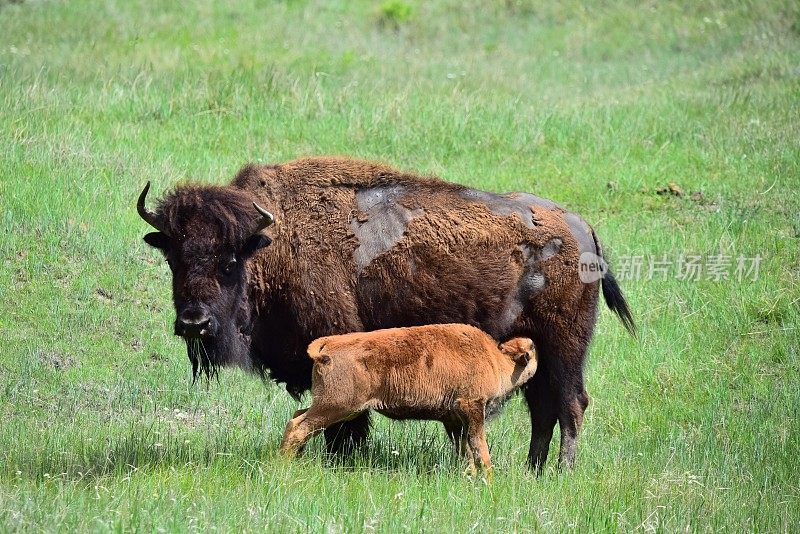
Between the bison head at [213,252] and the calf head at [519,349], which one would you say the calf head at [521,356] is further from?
the bison head at [213,252]

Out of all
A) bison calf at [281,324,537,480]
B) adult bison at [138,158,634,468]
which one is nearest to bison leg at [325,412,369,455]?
adult bison at [138,158,634,468]

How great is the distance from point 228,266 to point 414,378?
1.50m

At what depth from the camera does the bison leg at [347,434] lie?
7.93m

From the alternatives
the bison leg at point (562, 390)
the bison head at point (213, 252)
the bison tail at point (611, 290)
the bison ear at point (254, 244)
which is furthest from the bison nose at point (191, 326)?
the bison tail at point (611, 290)

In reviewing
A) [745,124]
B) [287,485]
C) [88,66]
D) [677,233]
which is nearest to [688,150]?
[745,124]

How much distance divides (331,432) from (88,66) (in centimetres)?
1056

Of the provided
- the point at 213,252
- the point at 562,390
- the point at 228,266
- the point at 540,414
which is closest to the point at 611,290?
the point at 562,390

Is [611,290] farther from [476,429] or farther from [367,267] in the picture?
[367,267]

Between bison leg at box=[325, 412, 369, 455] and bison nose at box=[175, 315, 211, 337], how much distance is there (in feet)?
4.29

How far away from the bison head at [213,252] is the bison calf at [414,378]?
744mm

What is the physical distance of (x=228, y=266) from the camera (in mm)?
7531

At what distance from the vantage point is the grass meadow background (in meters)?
6.88

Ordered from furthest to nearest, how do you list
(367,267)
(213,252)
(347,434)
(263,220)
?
(347,434) < (367,267) < (263,220) < (213,252)

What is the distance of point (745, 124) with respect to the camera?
1636 cm
